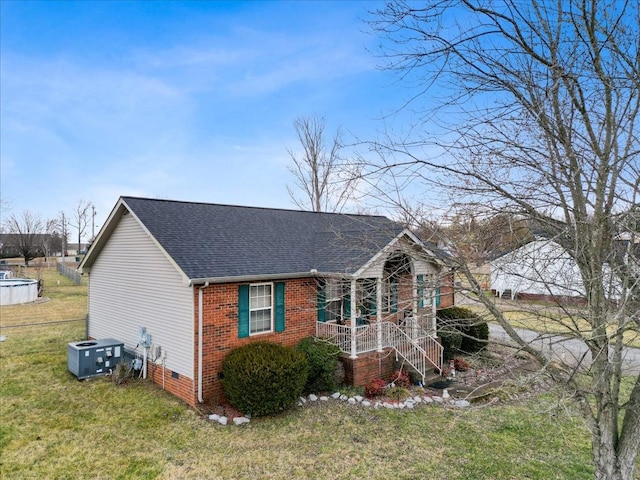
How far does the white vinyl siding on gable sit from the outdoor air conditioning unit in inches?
22.9

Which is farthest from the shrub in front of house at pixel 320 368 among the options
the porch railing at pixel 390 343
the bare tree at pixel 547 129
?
the bare tree at pixel 547 129

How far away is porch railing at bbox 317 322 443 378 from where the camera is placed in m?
11.0

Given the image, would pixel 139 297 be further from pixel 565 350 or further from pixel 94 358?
pixel 565 350

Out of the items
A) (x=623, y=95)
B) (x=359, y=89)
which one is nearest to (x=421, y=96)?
(x=623, y=95)

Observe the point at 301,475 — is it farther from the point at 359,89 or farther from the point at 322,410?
the point at 359,89

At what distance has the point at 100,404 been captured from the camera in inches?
352

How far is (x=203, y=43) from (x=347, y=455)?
1281 cm

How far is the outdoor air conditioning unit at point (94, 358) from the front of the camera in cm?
1048

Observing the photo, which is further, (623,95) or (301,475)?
(301,475)

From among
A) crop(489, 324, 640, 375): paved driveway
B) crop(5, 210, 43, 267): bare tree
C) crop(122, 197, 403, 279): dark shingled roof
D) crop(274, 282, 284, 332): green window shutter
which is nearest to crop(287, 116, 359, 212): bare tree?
crop(122, 197, 403, 279): dark shingled roof

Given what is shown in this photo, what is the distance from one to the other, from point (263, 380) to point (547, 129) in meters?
7.08

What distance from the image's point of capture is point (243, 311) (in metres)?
9.92

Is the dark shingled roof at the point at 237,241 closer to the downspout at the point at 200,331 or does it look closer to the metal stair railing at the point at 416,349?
the downspout at the point at 200,331

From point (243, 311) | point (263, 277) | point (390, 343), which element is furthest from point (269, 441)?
point (390, 343)
